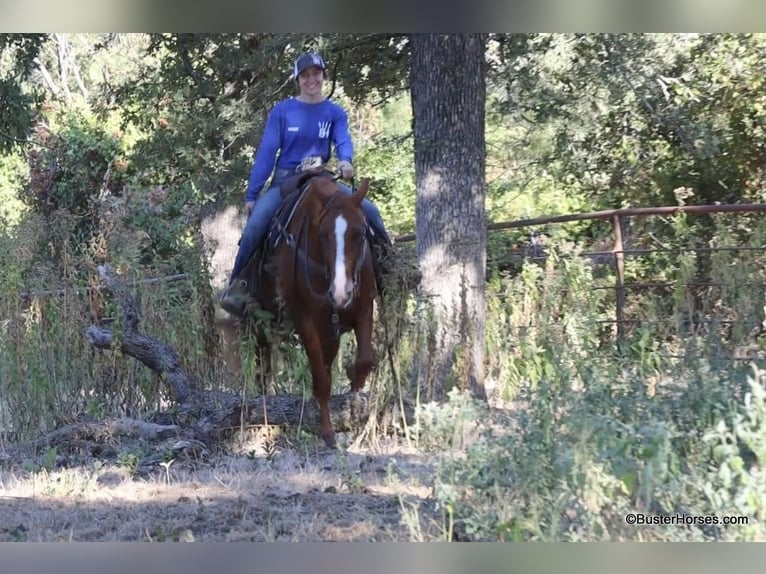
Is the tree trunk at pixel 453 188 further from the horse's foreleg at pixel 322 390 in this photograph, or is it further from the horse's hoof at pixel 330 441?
the horse's hoof at pixel 330 441

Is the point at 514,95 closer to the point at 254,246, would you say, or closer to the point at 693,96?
the point at 693,96

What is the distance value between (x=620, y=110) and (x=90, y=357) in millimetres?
6696

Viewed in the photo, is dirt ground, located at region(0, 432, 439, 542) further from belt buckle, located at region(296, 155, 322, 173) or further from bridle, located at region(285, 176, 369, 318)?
belt buckle, located at region(296, 155, 322, 173)

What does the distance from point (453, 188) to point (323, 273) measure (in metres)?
1.83

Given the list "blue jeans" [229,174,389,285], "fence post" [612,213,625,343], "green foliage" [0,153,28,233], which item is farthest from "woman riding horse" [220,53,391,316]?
"green foliage" [0,153,28,233]

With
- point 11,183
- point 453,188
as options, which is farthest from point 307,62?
point 11,183

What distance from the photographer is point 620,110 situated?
1131 centimetres

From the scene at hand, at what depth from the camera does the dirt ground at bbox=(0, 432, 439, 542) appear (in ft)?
15.9

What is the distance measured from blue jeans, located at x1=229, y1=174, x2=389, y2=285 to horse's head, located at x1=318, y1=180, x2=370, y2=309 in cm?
39

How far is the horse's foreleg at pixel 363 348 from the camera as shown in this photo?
6.71 meters

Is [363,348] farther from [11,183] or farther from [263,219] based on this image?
[11,183]

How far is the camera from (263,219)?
23.2ft

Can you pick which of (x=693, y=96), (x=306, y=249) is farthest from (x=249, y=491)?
(x=693, y=96)

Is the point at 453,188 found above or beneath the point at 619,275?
above
